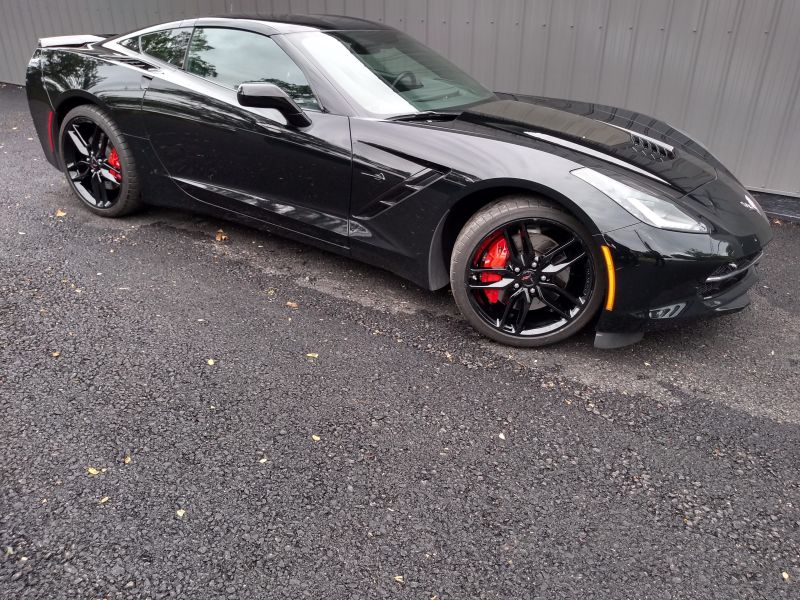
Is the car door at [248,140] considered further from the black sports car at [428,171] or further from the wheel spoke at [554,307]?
the wheel spoke at [554,307]

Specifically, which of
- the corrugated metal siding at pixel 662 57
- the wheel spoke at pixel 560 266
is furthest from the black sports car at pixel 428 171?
the corrugated metal siding at pixel 662 57

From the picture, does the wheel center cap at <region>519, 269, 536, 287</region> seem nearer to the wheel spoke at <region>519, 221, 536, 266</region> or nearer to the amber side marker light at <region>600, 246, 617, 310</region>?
the wheel spoke at <region>519, 221, 536, 266</region>

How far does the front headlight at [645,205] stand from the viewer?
2.76 metres

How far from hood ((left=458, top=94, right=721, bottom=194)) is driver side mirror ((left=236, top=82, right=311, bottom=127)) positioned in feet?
2.88

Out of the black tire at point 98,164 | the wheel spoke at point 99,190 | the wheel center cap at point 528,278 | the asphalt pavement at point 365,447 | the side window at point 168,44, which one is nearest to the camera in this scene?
the asphalt pavement at point 365,447

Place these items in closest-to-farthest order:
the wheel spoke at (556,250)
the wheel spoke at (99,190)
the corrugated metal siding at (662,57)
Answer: the wheel spoke at (556,250), the wheel spoke at (99,190), the corrugated metal siding at (662,57)

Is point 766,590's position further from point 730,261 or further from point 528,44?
point 528,44

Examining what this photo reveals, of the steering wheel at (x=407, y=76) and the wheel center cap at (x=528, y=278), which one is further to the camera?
the steering wheel at (x=407, y=76)

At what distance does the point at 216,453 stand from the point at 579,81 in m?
4.71

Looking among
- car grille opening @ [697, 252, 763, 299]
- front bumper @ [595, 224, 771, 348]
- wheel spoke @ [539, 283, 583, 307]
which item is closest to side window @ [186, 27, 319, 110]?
wheel spoke @ [539, 283, 583, 307]

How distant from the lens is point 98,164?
14.7 feet

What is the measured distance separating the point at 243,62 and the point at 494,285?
79.9 inches

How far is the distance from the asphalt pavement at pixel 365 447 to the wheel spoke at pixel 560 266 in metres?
0.44

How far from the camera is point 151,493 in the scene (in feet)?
7.19
